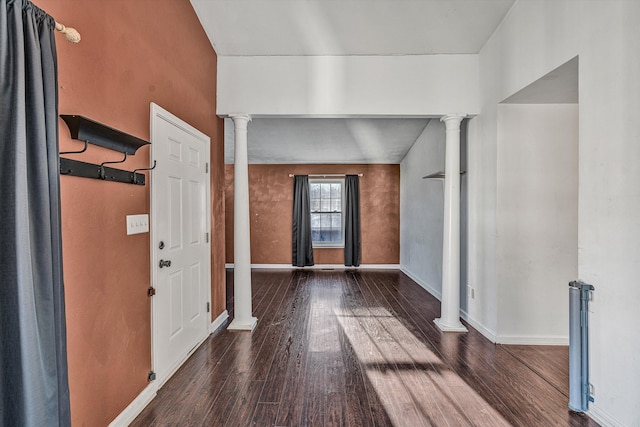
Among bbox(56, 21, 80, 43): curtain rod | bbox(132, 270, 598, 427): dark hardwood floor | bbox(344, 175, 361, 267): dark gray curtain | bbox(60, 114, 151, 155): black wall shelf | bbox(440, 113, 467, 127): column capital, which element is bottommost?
bbox(132, 270, 598, 427): dark hardwood floor

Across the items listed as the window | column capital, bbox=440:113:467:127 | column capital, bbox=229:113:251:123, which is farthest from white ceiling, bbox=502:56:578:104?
the window

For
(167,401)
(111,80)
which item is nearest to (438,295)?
(167,401)

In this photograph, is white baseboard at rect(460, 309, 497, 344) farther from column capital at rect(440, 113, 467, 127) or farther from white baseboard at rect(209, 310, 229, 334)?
white baseboard at rect(209, 310, 229, 334)

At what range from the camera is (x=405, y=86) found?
132 inches

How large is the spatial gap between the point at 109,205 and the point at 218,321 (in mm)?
2044

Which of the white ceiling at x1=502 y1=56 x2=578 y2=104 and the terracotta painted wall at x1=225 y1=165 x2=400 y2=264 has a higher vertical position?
the white ceiling at x1=502 y1=56 x2=578 y2=104

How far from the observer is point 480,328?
127 inches

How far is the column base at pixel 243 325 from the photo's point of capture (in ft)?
10.8

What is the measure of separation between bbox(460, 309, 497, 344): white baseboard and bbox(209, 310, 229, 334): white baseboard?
2.68 metres

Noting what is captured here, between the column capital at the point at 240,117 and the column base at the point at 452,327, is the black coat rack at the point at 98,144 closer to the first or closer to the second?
the column capital at the point at 240,117

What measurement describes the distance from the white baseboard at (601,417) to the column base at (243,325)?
2.70m

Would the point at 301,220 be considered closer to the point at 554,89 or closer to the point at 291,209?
the point at 291,209

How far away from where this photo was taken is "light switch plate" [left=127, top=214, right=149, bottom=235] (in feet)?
6.39

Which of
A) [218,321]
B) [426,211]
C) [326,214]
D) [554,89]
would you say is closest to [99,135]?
[218,321]
